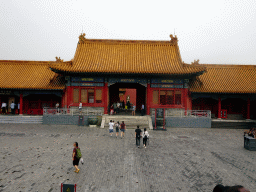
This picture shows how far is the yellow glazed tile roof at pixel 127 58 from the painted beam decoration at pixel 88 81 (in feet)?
4.85

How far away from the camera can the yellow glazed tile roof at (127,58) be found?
1866cm

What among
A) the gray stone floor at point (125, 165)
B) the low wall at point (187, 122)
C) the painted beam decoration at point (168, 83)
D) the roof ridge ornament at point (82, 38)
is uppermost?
the roof ridge ornament at point (82, 38)

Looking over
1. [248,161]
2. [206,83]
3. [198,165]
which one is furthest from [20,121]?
[206,83]

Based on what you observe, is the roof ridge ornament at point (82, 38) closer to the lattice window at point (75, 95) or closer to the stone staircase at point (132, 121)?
the lattice window at point (75, 95)

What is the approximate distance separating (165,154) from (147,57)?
14.2 meters

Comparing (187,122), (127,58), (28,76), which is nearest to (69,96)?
(28,76)

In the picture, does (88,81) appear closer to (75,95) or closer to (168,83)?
(75,95)

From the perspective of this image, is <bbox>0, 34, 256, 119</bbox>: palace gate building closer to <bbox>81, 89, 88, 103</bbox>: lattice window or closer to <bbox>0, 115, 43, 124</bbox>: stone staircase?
<bbox>81, 89, 88, 103</bbox>: lattice window

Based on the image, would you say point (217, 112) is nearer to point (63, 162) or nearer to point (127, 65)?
point (127, 65)

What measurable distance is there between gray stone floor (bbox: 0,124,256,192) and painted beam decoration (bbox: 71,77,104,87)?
27.5ft

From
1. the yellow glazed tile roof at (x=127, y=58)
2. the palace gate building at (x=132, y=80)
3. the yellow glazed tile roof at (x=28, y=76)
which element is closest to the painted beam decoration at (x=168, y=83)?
the palace gate building at (x=132, y=80)

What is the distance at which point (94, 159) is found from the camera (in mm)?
9016

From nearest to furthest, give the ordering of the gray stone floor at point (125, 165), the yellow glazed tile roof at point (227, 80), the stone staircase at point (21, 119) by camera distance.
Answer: the gray stone floor at point (125, 165) → the stone staircase at point (21, 119) → the yellow glazed tile roof at point (227, 80)

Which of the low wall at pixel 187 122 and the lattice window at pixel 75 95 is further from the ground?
the lattice window at pixel 75 95
